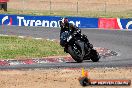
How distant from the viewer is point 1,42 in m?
26.1

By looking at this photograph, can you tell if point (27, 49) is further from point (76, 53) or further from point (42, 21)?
point (42, 21)

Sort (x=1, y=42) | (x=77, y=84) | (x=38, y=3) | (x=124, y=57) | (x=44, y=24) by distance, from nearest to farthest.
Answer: (x=77, y=84) < (x=124, y=57) < (x=1, y=42) < (x=44, y=24) < (x=38, y=3)

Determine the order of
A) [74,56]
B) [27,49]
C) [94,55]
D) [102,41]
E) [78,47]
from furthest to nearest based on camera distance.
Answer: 1. [102,41]
2. [27,49]
3. [94,55]
4. [78,47]
5. [74,56]

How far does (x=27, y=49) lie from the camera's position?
22.7 metres

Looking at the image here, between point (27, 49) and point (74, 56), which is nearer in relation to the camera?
point (74, 56)

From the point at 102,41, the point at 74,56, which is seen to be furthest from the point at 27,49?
the point at 102,41

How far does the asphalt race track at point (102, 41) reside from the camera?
687 inches

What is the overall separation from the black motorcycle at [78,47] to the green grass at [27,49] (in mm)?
2866

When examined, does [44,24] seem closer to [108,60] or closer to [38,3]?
[108,60]

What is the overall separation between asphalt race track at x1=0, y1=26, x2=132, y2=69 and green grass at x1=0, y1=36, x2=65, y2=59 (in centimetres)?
277

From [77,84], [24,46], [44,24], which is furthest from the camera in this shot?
[44,24]

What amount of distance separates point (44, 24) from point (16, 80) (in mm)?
26861

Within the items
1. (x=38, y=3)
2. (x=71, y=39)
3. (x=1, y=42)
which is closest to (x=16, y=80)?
(x=71, y=39)

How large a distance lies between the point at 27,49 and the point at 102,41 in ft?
23.2
